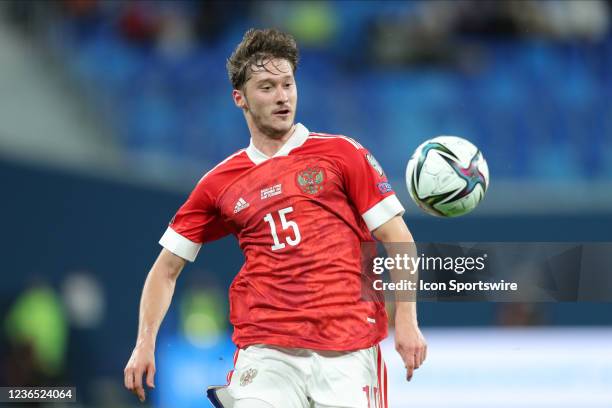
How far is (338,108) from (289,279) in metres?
7.45

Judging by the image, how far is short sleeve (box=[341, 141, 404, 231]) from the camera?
17.3 feet

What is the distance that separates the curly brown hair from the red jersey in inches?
14.5

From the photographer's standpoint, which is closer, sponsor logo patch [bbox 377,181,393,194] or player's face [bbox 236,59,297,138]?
sponsor logo patch [bbox 377,181,393,194]

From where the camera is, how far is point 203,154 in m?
12.5

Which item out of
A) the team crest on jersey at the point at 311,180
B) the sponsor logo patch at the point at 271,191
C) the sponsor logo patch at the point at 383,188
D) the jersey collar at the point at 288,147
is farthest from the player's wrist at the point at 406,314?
the jersey collar at the point at 288,147

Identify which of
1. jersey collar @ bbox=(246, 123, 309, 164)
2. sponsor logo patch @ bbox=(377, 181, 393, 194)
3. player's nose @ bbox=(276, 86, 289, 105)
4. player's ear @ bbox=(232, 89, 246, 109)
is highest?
player's ear @ bbox=(232, 89, 246, 109)

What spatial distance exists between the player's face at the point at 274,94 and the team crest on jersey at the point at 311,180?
261mm

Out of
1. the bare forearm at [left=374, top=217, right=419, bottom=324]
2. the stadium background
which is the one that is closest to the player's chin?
the bare forearm at [left=374, top=217, right=419, bottom=324]

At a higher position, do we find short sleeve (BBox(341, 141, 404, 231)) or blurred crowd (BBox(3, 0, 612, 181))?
blurred crowd (BBox(3, 0, 612, 181))

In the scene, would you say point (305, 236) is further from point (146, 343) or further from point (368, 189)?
point (146, 343)

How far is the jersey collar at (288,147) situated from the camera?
217 inches

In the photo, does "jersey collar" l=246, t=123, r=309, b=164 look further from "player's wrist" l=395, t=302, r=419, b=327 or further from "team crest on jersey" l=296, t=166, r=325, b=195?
"player's wrist" l=395, t=302, r=419, b=327

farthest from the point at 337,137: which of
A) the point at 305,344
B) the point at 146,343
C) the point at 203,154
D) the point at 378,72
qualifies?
the point at 378,72

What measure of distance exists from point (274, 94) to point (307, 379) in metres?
1.38
